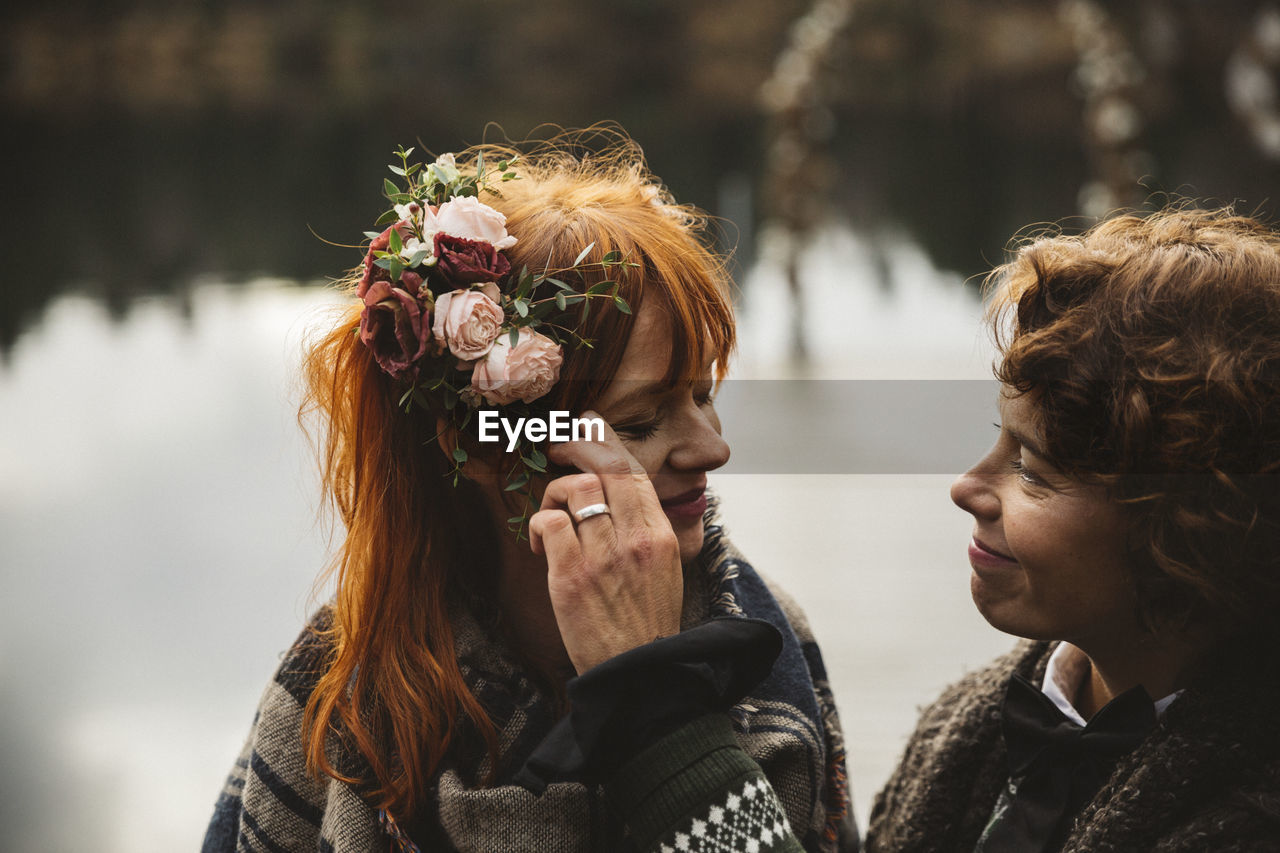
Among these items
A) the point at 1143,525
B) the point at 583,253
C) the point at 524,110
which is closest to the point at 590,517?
the point at 583,253

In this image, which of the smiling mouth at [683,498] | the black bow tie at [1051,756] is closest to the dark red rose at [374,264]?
the smiling mouth at [683,498]

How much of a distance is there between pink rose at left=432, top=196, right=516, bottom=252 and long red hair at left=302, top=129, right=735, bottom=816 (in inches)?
2.1

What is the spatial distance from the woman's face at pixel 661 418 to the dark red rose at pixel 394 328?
7.8 inches

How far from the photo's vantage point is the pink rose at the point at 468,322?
108cm

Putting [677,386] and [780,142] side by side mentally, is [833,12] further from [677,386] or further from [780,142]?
[677,386]

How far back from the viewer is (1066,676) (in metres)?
1.23

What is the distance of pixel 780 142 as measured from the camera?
7879mm

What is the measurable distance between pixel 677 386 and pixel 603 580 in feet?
0.77

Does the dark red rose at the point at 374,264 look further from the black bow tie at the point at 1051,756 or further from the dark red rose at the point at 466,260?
the black bow tie at the point at 1051,756

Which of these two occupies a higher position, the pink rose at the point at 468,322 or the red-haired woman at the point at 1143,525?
the pink rose at the point at 468,322

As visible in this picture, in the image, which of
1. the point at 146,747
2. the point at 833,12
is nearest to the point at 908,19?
the point at 833,12

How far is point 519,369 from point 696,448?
0.72 ft

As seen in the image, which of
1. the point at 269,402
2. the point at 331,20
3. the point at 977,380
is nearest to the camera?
the point at 977,380

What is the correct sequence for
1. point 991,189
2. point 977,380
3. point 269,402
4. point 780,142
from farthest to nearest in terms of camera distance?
point 991,189 → point 780,142 → point 269,402 → point 977,380
